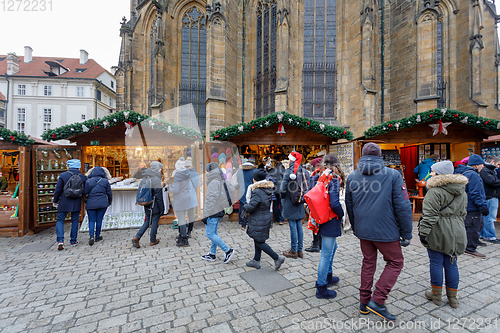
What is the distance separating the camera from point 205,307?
287cm

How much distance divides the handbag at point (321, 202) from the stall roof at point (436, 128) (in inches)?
228

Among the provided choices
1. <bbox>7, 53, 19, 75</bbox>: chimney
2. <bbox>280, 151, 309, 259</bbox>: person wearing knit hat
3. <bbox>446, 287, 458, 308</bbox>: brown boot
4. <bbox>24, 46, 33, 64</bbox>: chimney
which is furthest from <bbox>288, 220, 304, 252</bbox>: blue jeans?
<bbox>24, 46, 33, 64</bbox>: chimney

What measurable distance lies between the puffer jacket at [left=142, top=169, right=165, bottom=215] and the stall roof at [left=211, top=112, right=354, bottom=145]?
124 inches

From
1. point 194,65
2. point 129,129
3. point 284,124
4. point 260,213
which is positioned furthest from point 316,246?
point 194,65

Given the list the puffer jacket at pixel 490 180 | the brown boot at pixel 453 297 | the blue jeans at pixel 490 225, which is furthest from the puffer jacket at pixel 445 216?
the blue jeans at pixel 490 225

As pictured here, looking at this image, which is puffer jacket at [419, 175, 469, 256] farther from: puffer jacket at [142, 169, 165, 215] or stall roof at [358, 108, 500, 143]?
stall roof at [358, 108, 500, 143]

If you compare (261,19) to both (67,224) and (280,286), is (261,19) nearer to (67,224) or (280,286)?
(67,224)

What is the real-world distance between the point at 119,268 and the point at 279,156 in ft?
26.5

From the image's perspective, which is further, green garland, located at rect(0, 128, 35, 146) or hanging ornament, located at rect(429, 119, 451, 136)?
hanging ornament, located at rect(429, 119, 451, 136)

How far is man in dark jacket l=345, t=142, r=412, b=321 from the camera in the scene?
248 cm

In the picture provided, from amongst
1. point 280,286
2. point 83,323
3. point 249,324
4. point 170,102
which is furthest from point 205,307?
point 170,102

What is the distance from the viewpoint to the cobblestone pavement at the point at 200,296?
2547mm

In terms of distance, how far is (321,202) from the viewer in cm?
301

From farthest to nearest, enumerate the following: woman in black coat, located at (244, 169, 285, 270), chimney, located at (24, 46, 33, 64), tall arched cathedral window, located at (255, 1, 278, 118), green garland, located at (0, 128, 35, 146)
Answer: chimney, located at (24, 46, 33, 64) < tall arched cathedral window, located at (255, 1, 278, 118) < green garland, located at (0, 128, 35, 146) < woman in black coat, located at (244, 169, 285, 270)
